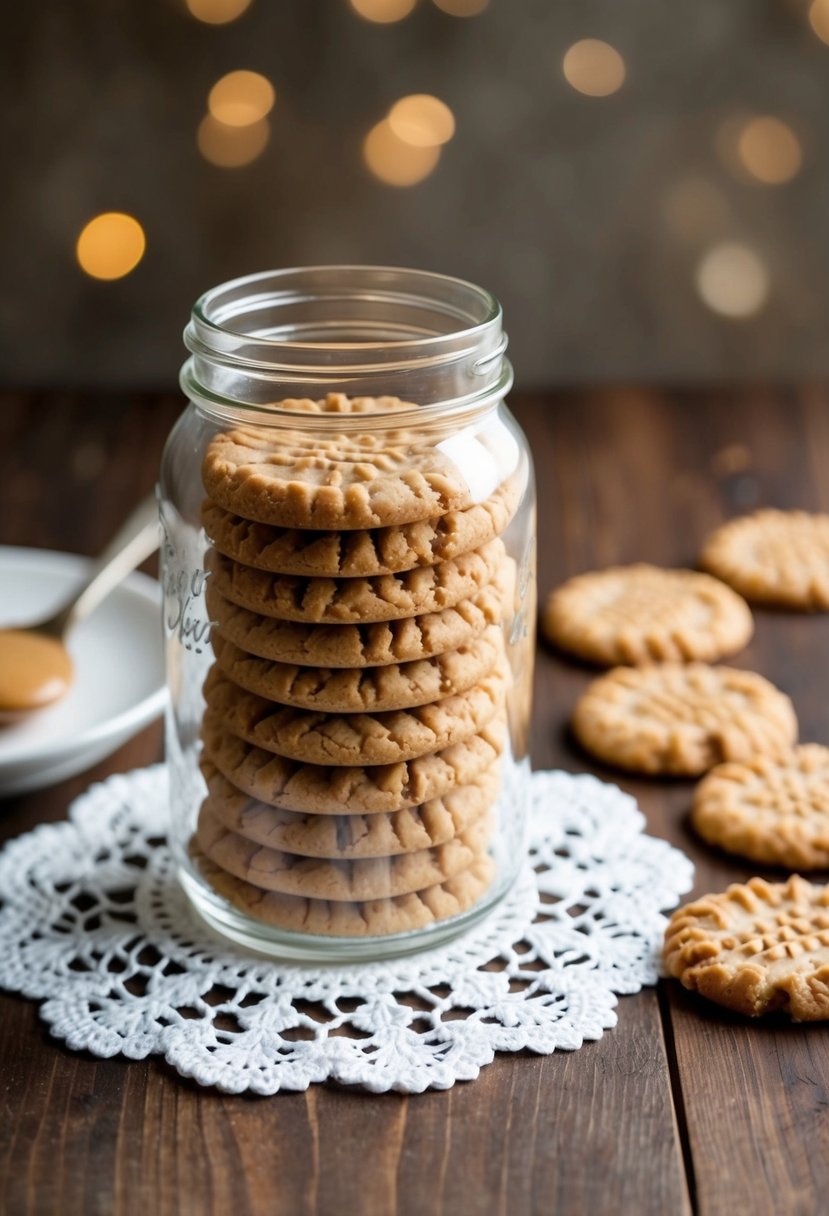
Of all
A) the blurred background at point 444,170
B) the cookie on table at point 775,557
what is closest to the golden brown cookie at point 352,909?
the cookie on table at point 775,557

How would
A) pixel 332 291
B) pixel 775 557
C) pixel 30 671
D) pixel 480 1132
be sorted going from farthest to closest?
pixel 775 557 < pixel 30 671 < pixel 332 291 < pixel 480 1132

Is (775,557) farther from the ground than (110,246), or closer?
closer

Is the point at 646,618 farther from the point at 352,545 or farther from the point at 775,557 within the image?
the point at 352,545

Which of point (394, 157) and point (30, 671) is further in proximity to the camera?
point (394, 157)

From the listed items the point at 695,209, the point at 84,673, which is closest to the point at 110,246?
the point at 695,209

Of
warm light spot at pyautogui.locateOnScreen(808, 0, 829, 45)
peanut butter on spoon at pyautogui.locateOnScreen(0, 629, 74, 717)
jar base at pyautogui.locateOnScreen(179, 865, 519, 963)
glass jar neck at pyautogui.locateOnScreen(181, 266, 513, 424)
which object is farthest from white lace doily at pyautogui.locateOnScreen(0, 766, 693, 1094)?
warm light spot at pyautogui.locateOnScreen(808, 0, 829, 45)

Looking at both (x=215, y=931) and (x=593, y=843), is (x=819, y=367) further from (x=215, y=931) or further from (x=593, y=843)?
(x=215, y=931)

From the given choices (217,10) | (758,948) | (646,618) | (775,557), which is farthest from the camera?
(217,10)
